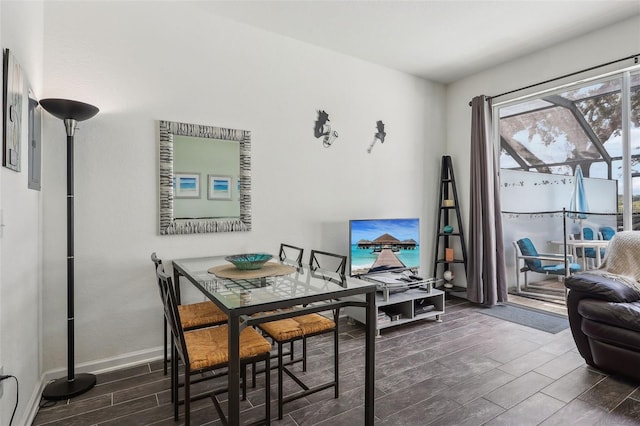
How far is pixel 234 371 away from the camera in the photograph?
4.71 ft

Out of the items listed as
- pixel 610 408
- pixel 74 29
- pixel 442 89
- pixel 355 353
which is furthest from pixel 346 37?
pixel 610 408

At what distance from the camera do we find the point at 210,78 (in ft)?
9.36

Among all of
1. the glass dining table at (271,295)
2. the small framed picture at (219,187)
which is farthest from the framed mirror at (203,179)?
the glass dining table at (271,295)

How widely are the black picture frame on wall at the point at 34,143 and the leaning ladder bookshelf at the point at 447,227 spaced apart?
3.98m

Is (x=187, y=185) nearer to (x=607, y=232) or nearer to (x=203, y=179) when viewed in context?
(x=203, y=179)

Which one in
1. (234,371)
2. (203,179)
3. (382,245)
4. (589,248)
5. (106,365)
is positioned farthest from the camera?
(589,248)

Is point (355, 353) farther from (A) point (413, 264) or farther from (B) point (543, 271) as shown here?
(B) point (543, 271)

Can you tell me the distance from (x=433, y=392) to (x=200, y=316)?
156 cm

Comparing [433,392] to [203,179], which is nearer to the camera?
[433,392]

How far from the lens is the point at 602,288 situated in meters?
2.32

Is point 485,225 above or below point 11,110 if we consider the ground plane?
below

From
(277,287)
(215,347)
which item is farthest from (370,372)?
(215,347)

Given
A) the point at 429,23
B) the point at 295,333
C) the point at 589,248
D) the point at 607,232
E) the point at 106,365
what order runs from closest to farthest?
the point at 295,333, the point at 106,365, the point at 429,23, the point at 607,232, the point at 589,248

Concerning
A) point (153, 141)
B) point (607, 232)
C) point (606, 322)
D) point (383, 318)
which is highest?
point (153, 141)
